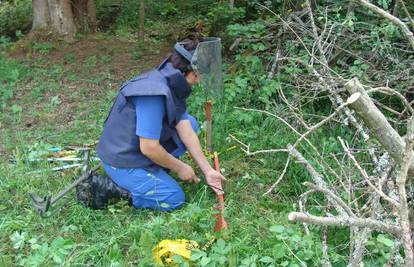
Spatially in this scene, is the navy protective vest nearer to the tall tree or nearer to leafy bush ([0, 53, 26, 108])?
leafy bush ([0, 53, 26, 108])

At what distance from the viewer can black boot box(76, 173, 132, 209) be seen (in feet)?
11.5

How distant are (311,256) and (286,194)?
45.1 inches

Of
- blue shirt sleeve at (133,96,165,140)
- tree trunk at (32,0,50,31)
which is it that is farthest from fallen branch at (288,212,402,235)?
tree trunk at (32,0,50,31)

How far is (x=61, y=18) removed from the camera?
771 cm

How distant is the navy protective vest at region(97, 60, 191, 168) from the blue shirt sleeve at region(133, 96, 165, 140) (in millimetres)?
51

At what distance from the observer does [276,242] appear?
293cm

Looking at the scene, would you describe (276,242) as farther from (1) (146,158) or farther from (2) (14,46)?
(2) (14,46)

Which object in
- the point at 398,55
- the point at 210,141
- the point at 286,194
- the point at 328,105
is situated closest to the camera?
the point at 286,194

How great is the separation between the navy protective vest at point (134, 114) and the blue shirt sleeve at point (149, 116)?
0.05 m

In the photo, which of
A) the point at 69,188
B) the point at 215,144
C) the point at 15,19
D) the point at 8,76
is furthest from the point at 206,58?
the point at 15,19

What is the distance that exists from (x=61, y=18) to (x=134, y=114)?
479 centimetres

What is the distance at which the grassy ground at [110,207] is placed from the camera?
2830 mm

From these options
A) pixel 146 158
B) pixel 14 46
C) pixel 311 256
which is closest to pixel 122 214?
pixel 146 158

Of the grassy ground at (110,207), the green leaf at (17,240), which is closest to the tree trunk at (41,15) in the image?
the grassy ground at (110,207)
